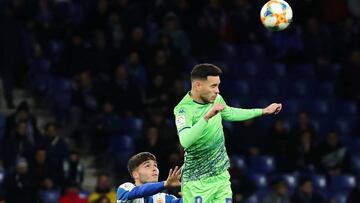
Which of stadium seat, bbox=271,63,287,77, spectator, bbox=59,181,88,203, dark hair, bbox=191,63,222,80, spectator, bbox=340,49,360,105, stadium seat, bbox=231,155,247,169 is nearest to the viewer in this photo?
dark hair, bbox=191,63,222,80

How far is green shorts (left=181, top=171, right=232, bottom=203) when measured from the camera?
9.20 metres

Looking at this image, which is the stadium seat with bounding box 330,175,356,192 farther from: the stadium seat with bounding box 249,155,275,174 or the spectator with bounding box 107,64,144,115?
the spectator with bounding box 107,64,144,115

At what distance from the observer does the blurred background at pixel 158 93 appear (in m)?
15.0

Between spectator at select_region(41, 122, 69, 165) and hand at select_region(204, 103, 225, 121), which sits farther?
spectator at select_region(41, 122, 69, 165)

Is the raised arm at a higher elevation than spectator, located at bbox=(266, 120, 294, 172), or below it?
higher

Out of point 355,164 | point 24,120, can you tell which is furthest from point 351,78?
point 24,120

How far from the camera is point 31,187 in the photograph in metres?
14.1

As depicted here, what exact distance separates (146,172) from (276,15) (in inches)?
84.2

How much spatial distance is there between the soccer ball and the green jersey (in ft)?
4.74

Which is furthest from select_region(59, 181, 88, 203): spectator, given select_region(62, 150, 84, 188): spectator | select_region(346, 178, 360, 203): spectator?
select_region(346, 178, 360, 203): spectator

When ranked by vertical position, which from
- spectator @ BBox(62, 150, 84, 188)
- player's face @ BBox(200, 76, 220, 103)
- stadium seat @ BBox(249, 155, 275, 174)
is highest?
player's face @ BBox(200, 76, 220, 103)

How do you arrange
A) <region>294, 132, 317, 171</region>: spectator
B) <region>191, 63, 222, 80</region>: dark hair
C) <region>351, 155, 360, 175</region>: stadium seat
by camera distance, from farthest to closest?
1. <region>351, 155, 360, 175</region>: stadium seat
2. <region>294, 132, 317, 171</region>: spectator
3. <region>191, 63, 222, 80</region>: dark hair

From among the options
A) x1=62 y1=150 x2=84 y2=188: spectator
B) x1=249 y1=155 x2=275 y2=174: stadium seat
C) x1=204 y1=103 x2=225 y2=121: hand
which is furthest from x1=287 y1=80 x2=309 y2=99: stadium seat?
x1=204 y1=103 x2=225 y2=121: hand

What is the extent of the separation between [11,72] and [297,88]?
17.6 ft
